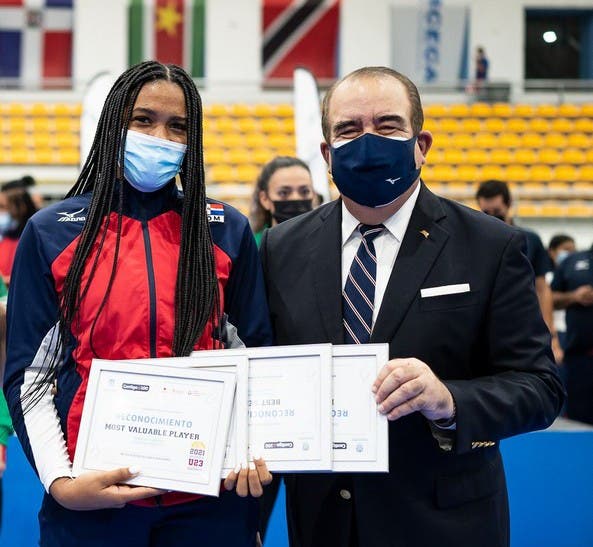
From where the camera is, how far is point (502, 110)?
1284cm

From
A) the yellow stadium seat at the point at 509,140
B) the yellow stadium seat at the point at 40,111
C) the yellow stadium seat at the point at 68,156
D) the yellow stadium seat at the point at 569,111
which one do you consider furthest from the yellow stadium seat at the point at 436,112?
the yellow stadium seat at the point at 40,111

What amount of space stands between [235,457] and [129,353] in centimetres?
28

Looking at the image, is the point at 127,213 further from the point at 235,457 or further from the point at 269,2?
the point at 269,2

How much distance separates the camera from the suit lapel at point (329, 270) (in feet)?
6.00

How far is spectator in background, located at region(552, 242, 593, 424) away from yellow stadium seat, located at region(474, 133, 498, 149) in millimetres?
7171

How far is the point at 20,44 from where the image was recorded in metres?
13.9

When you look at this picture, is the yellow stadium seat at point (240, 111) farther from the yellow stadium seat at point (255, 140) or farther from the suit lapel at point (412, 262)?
the suit lapel at point (412, 262)

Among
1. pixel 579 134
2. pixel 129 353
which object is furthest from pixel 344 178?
pixel 579 134

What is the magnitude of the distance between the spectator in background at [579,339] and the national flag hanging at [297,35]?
9413 mm

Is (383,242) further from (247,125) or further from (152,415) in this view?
(247,125)

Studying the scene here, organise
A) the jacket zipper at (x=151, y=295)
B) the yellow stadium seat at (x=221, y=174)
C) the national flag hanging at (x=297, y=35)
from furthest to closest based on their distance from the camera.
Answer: the national flag hanging at (x=297, y=35)
the yellow stadium seat at (x=221, y=174)
the jacket zipper at (x=151, y=295)

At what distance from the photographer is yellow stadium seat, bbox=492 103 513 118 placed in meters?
12.8

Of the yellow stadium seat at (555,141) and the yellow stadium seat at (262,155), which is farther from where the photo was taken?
the yellow stadium seat at (555,141)

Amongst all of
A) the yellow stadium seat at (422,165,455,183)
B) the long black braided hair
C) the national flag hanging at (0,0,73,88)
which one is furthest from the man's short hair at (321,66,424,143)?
the national flag hanging at (0,0,73,88)
